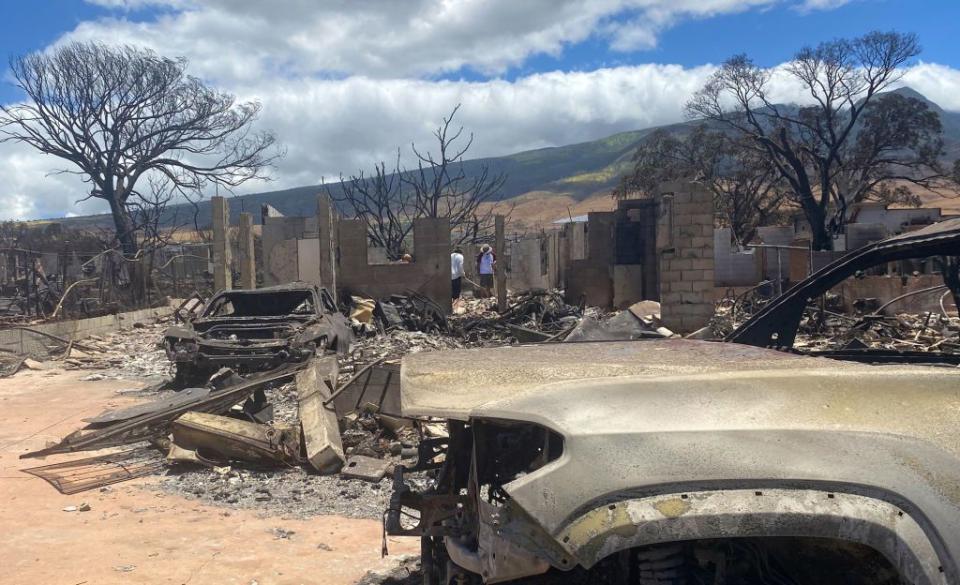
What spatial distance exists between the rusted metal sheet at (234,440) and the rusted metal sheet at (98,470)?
367 millimetres

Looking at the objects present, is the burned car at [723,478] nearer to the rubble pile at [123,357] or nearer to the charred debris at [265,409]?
the charred debris at [265,409]

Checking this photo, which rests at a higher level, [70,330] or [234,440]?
[70,330]

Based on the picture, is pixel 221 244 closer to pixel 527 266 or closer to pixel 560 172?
pixel 527 266

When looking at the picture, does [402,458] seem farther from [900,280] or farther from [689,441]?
[900,280]

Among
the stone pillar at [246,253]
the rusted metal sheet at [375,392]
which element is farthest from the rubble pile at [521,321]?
the rusted metal sheet at [375,392]

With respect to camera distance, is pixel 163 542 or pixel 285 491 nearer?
pixel 163 542

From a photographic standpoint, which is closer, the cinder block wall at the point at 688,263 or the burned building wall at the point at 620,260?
the cinder block wall at the point at 688,263

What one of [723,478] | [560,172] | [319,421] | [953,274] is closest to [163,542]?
[319,421]

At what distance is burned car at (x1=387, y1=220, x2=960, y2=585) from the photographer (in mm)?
2018

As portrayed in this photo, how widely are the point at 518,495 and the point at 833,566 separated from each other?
3.24ft

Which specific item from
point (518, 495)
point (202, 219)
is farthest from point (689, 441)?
point (202, 219)

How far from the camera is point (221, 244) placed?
16703 millimetres

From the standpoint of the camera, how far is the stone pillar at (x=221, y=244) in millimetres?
16641

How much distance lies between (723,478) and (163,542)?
3.72 meters
